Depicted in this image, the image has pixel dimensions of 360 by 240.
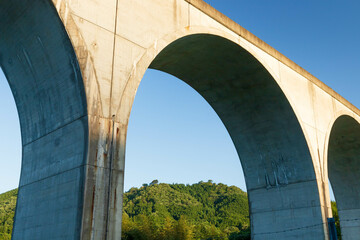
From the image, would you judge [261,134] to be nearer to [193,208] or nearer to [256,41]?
[256,41]

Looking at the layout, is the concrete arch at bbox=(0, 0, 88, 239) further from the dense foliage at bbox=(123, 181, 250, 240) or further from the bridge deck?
the dense foliage at bbox=(123, 181, 250, 240)

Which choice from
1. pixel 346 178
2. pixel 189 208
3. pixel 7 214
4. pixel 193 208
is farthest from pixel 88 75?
pixel 193 208

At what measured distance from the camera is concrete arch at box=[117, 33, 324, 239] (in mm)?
14836

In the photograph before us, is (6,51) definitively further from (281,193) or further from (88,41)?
(281,193)

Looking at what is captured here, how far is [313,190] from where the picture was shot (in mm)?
15938

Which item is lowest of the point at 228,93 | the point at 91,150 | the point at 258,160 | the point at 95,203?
the point at 95,203

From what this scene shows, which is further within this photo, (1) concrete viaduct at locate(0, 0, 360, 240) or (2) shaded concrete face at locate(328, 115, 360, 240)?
(2) shaded concrete face at locate(328, 115, 360, 240)

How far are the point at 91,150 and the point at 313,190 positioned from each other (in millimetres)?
10892

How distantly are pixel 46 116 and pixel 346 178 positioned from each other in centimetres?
2060

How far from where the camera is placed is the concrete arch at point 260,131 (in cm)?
1484

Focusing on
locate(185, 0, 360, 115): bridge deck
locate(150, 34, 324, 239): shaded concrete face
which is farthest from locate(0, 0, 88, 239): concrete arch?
locate(150, 34, 324, 239): shaded concrete face

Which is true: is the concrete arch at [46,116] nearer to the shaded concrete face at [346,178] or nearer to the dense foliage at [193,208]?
the shaded concrete face at [346,178]

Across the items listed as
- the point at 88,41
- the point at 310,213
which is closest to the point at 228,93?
the point at 310,213

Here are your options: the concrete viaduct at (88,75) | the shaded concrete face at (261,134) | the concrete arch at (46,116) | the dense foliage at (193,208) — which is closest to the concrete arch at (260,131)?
the shaded concrete face at (261,134)
